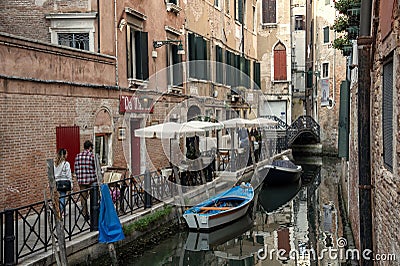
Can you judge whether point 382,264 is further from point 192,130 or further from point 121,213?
point 192,130

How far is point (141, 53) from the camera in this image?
47.6 ft

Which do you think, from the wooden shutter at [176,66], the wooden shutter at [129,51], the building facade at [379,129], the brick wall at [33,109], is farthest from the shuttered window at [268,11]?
the building facade at [379,129]

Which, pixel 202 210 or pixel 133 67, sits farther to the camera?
pixel 133 67

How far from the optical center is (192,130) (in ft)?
45.5

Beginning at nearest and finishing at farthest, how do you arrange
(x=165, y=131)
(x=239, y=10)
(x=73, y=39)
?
1. (x=73, y=39)
2. (x=165, y=131)
3. (x=239, y=10)

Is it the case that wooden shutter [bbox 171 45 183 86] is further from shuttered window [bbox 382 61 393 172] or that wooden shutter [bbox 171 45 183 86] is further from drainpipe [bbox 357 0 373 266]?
shuttered window [bbox 382 61 393 172]

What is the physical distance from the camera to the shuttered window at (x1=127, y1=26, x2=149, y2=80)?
14.4 m

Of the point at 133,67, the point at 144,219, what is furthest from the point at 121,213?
the point at 133,67

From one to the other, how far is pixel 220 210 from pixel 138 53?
4.92 meters

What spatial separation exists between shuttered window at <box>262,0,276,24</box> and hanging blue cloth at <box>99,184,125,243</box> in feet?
85.6

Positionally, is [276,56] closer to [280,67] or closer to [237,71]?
[280,67]

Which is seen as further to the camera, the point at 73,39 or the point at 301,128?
the point at 301,128

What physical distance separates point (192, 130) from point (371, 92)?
7.49m

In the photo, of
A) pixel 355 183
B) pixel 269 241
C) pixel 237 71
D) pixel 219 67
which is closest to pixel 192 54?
pixel 219 67
